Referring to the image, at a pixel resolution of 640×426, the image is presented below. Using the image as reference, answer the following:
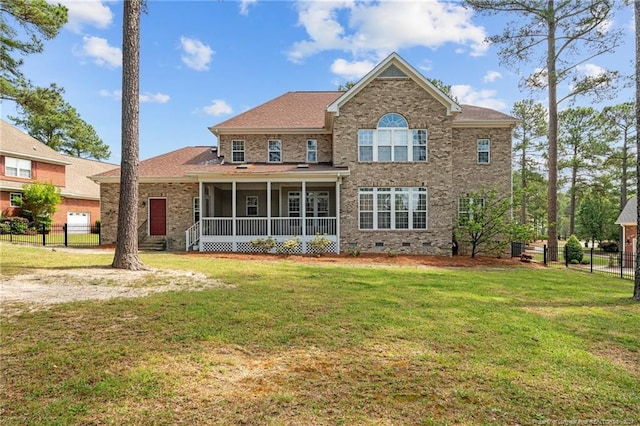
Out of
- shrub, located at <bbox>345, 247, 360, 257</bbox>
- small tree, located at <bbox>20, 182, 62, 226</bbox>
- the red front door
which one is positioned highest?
small tree, located at <bbox>20, 182, 62, 226</bbox>

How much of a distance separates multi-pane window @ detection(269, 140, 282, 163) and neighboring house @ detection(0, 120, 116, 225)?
1333cm

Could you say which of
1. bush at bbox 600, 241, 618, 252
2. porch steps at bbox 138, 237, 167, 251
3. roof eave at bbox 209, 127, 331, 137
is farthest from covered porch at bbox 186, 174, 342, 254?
bush at bbox 600, 241, 618, 252

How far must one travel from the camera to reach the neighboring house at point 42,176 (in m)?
26.3

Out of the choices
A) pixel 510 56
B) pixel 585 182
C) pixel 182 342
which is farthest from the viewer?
pixel 585 182

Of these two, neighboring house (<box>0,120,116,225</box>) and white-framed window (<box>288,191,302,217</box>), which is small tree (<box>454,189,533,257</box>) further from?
neighboring house (<box>0,120,116,225</box>)

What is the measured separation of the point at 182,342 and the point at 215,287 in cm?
362

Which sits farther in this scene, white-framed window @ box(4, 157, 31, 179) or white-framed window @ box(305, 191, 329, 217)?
white-framed window @ box(4, 157, 31, 179)

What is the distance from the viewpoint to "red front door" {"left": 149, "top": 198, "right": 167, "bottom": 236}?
1939 centimetres

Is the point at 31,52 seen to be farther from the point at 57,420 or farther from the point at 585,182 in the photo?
the point at 585,182

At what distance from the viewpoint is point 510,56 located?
1898cm

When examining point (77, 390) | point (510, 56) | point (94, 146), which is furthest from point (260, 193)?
point (94, 146)

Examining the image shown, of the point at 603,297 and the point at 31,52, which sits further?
the point at 31,52

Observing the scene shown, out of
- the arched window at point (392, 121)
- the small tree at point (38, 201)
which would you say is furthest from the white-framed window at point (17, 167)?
the arched window at point (392, 121)

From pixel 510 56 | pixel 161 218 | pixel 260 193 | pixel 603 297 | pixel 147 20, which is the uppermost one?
pixel 510 56
